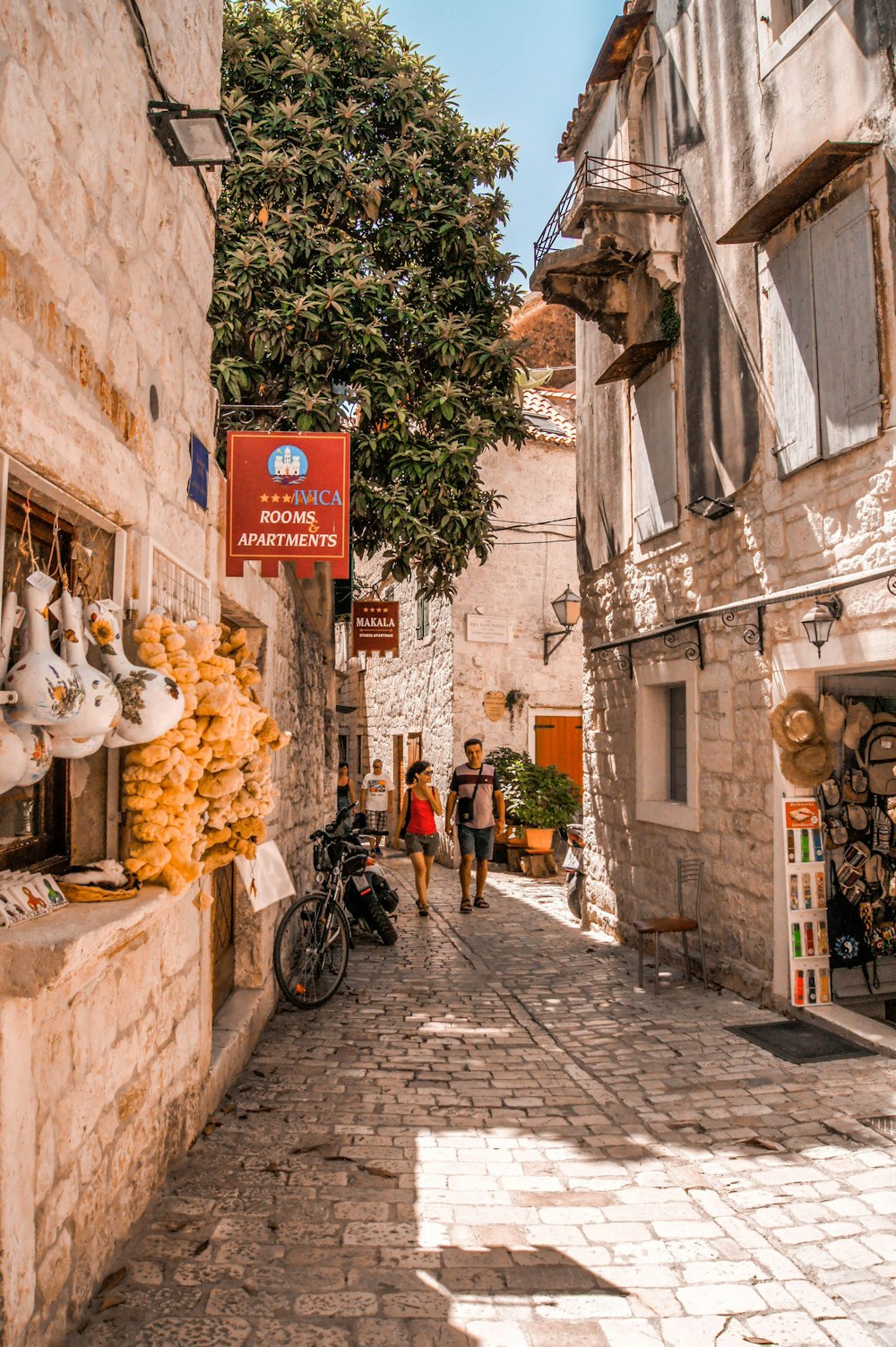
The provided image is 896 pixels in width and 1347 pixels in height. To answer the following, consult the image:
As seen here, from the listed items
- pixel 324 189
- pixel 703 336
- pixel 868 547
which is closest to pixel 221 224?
pixel 324 189

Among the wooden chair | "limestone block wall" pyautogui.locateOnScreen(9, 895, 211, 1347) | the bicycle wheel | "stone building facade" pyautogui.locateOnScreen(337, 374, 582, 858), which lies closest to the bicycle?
the bicycle wheel

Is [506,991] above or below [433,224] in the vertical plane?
below

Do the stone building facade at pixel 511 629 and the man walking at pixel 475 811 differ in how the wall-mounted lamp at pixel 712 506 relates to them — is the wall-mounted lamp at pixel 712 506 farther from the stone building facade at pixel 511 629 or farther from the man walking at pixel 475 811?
the stone building facade at pixel 511 629

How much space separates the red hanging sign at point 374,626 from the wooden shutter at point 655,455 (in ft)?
16.7

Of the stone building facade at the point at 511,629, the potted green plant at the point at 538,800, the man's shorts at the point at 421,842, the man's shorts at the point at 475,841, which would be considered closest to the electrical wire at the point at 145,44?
the man's shorts at the point at 421,842

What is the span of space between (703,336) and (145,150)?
5.30 metres

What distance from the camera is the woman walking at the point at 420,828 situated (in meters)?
10.8

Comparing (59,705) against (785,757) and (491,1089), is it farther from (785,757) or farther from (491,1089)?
(785,757)

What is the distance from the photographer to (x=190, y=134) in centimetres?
372

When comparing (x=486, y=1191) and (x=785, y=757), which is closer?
(x=486, y=1191)

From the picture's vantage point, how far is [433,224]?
9.09 metres

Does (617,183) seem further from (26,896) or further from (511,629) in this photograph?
(26,896)

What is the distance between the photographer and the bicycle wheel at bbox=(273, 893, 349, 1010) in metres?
6.59

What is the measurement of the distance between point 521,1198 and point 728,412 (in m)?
5.69
